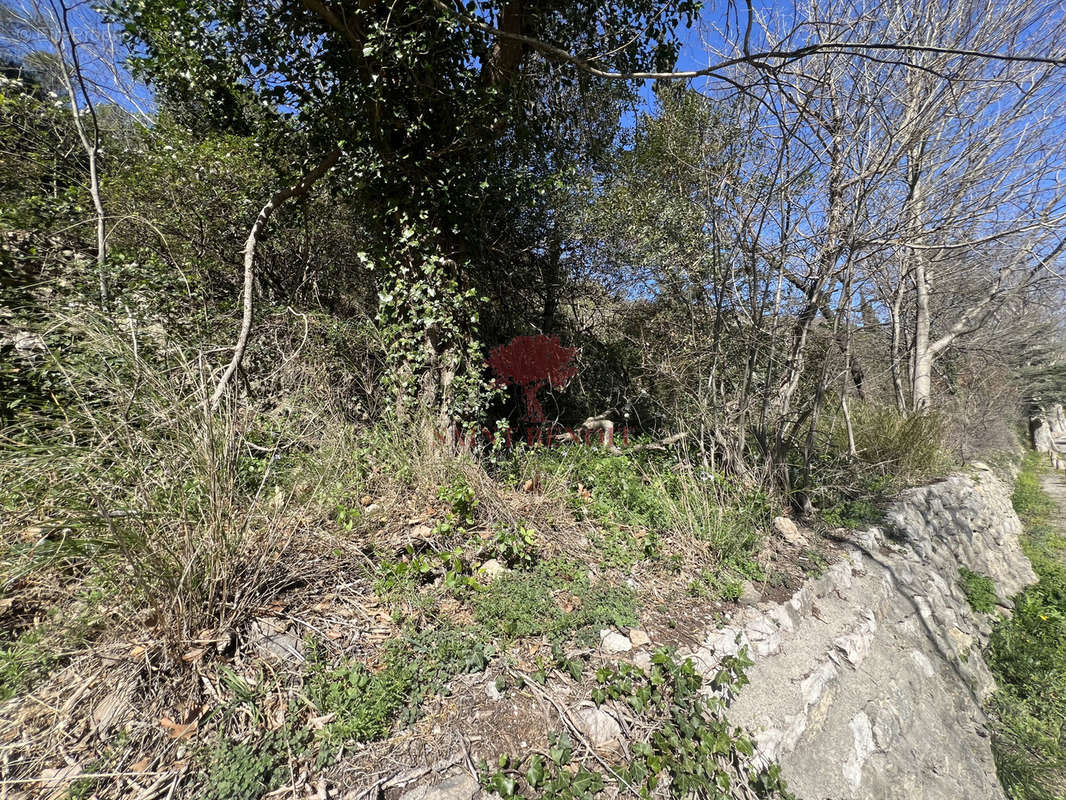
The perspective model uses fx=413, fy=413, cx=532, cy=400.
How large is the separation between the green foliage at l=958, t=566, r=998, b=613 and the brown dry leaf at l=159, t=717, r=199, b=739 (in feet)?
20.9

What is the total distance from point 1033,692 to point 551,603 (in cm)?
475

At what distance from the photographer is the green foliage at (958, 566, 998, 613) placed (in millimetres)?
4344

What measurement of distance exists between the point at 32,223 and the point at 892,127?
6.14 m

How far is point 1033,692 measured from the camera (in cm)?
356

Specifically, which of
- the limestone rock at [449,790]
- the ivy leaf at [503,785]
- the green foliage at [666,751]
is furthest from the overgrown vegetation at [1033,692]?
the limestone rock at [449,790]

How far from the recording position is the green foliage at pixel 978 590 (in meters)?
4.34

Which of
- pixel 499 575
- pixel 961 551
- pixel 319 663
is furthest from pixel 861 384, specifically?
pixel 319 663

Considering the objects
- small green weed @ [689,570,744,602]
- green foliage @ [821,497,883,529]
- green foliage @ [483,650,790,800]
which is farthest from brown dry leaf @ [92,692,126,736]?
green foliage @ [821,497,883,529]

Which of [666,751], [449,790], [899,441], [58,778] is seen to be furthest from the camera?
[899,441]

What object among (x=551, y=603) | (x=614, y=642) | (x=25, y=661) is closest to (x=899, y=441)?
(x=614, y=642)

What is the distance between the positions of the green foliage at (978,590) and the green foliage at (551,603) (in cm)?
470

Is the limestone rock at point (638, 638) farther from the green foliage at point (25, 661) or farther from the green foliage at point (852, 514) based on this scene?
the green foliage at point (852, 514)

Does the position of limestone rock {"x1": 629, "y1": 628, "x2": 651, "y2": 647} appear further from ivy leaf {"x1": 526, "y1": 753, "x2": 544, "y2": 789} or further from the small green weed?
ivy leaf {"x1": 526, "y1": 753, "x2": 544, "y2": 789}

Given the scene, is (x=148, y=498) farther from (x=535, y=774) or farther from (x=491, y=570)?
(x=535, y=774)
